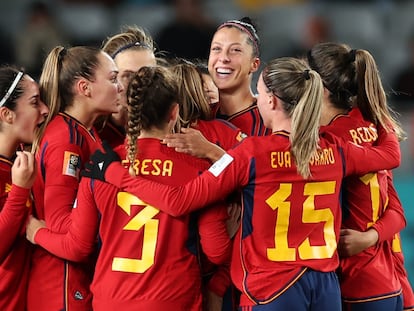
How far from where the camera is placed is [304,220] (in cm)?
378

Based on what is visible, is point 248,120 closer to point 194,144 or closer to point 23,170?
point 194,144

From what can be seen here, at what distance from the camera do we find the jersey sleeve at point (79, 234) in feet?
12.3

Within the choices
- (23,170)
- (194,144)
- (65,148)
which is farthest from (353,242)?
(23,170)

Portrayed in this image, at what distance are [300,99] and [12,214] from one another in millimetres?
1438

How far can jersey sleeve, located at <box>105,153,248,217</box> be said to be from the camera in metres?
3.66

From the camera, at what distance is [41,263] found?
4.09 metres

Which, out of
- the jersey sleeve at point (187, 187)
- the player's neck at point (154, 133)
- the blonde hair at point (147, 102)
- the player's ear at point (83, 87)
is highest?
the player's ear at point (83, 87)

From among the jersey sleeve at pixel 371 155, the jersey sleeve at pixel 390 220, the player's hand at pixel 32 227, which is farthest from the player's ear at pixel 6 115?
the jersey sleeve at pixel 390 220

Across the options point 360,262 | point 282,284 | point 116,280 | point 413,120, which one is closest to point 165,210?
point 116,280

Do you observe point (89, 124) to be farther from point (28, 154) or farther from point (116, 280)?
point (116, 280)

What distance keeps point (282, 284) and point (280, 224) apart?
27cm

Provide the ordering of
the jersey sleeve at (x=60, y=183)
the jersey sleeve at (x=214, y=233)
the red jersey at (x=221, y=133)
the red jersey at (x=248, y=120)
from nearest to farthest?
1. the jersey sleeve at (x=214, y=233)
2. the jersey sleeve at (x=60, y=183)
3. the red jersey at (x=221, y=133)
4. the red jersey at (x=248, y=120)

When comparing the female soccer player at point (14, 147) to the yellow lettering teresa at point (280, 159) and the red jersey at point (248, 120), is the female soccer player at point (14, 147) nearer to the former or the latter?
the red jersey at point (248, 120)

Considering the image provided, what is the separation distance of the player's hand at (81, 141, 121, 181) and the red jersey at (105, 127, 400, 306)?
0.04 metres
